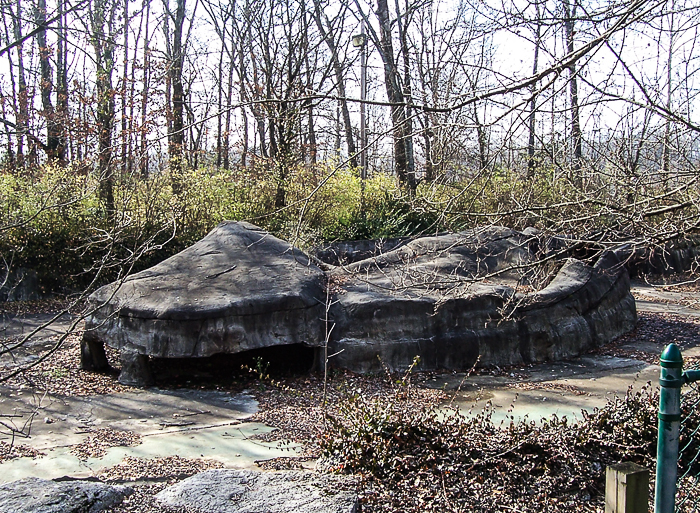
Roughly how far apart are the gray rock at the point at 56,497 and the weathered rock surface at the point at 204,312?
133 inches

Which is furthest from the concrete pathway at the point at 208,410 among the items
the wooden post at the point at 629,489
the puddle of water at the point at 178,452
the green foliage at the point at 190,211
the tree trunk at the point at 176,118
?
the tree trunk at the point at 176,118

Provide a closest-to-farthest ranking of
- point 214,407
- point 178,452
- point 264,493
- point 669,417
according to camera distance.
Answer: point 669,417 < point 264,493 < point 178,452 < point 214,407

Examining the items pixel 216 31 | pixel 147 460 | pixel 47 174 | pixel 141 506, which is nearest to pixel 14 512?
pixel 141 506

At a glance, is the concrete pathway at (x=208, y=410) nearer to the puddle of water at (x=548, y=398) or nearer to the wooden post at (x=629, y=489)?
the puddle of water at (x=548, y=398)

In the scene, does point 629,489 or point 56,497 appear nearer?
point 629,489

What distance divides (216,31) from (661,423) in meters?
25.2

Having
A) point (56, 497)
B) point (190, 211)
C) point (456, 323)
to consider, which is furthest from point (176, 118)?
point (56, 497)

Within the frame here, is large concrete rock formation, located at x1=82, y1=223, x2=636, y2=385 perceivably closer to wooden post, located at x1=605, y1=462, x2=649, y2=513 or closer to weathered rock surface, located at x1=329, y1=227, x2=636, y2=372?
weathered rock surface, located at x1=329, y1=227, x2=636, y2=372

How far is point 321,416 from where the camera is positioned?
593cm

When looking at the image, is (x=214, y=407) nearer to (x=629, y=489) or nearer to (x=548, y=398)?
(x=548, y=398)

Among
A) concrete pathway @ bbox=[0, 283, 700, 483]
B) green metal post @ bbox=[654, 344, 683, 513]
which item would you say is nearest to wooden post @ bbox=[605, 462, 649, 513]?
green metal post @ bbox=[654, 344, 683, 513]

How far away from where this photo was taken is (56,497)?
342cm

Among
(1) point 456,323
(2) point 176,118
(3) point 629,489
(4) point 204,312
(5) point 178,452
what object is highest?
(2) point 176,118

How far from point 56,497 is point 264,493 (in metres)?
1.10
